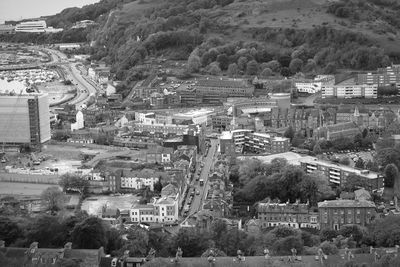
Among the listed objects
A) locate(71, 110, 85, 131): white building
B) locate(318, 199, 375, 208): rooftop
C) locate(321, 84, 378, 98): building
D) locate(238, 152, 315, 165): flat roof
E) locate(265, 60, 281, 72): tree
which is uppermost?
locate(265, 60, 281, 72): tree

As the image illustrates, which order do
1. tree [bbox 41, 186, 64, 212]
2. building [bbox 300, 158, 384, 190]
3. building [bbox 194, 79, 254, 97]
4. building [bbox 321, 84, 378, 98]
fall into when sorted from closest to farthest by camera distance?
tree [bbox 41, 186, 64, 212] → building [bbox 300, 158, 384, 190] → building [bbox 321, 84, 378, 98] → building [bbox 194, 79, 254, 97]

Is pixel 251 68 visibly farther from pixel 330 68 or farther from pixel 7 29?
pixel 7 29

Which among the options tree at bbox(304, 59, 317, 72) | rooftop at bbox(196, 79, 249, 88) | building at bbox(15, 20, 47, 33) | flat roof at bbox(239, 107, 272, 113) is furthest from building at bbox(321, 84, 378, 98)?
building at bbox(15, 20, 47, 33)

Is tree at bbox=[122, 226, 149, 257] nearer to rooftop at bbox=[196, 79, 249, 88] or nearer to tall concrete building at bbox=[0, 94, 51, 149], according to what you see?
tall concrete building at bbox=[0, 94, 51, 149]

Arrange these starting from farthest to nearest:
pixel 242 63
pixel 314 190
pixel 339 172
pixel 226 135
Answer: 1. pixel 242 63
2. pixel 226 135
3. pixel 339 172
4. pixel 314 190

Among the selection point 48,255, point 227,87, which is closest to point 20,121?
point 227,87

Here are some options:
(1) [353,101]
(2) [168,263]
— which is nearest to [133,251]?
(2) [168,263]
